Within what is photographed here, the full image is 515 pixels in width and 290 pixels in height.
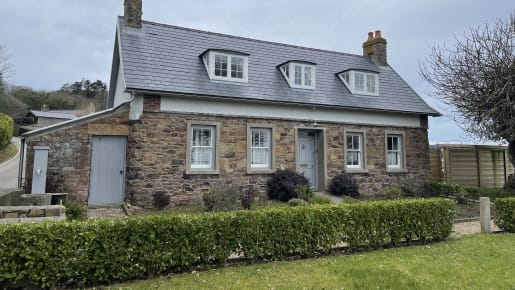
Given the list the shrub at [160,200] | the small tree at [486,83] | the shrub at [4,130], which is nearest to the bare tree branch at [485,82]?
the small tree at [486,83]

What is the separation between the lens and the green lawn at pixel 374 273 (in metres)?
4.93

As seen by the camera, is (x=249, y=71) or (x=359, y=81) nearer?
(x=249, y=71)

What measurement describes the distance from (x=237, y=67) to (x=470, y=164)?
13.4m

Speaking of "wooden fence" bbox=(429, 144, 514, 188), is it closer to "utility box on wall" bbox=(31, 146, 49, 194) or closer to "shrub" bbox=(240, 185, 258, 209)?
"shrub" bbox=(240, 185, 258, 209)

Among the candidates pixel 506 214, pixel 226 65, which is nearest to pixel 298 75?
pixel 226 65

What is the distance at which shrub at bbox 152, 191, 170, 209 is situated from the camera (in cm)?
1141

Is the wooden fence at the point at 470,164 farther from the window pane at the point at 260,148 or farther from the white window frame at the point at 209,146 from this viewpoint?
the white window frame at the point at 209,146

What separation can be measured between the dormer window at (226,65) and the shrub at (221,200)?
478 cm

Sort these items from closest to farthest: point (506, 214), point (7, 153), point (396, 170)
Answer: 1. point (506, 214)
2. point (396, 170)
3. point (7, 153)

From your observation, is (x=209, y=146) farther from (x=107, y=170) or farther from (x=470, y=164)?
(x=470, y=164)

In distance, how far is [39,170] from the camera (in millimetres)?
10234

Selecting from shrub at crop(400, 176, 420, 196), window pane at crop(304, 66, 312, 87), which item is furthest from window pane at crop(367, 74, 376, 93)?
shrub at crop(400, 176, 420, 196)

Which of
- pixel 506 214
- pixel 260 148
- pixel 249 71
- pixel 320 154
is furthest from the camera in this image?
pixel 320 154

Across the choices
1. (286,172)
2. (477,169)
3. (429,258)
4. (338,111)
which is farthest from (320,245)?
(477,169)
